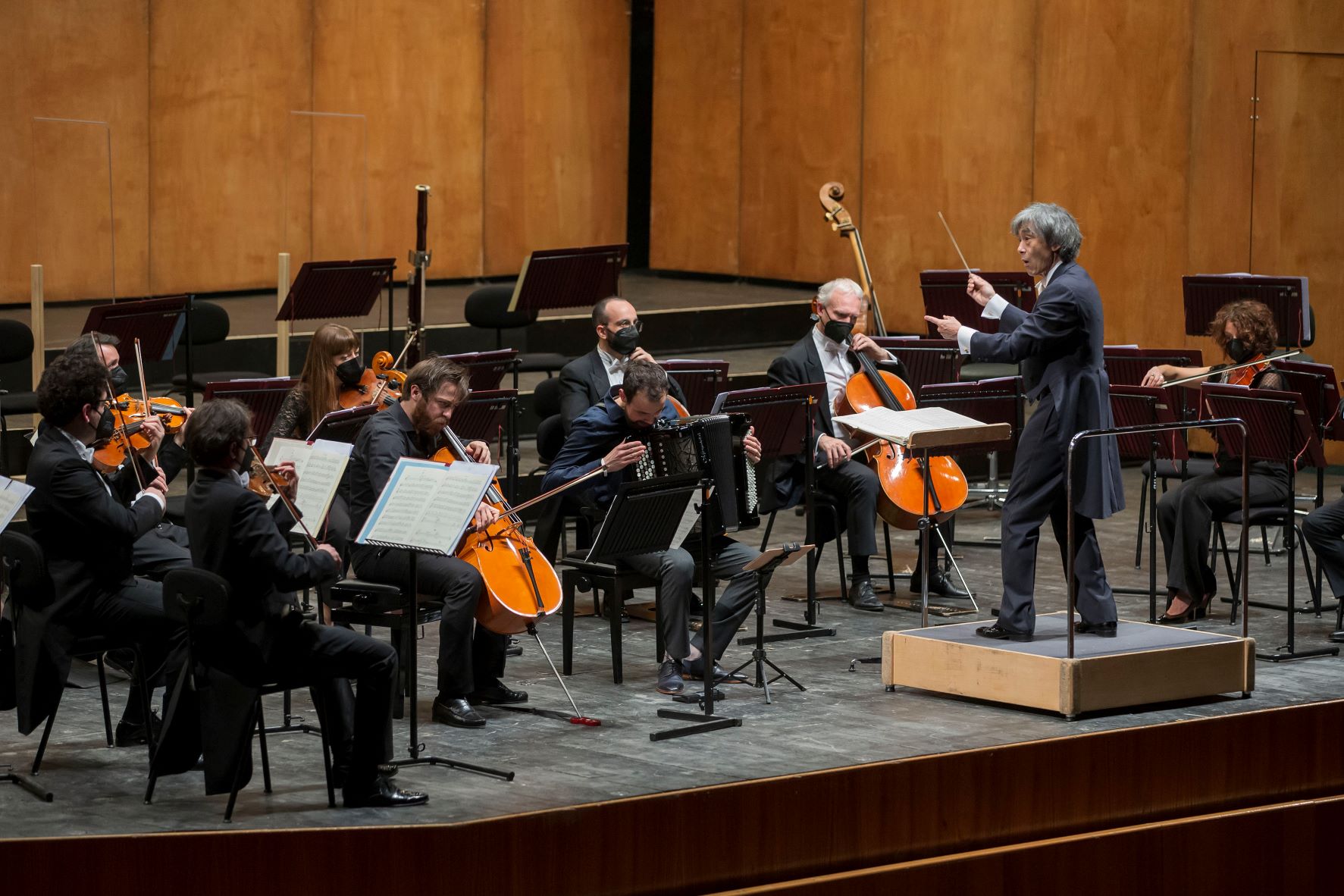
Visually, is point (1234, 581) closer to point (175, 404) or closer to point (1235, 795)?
point (1235, 795)

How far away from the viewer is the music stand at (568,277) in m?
7.91

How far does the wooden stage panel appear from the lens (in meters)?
5.30

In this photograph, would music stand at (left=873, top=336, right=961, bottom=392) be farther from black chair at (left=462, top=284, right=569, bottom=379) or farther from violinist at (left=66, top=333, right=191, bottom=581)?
violinist at (left=66, top=333, right=191, bottom=581)

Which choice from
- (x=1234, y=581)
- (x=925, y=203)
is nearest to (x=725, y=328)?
(x=925, y=203)

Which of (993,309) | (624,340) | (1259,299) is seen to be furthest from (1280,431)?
(624,340)

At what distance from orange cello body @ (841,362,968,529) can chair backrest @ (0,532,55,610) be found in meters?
2.98

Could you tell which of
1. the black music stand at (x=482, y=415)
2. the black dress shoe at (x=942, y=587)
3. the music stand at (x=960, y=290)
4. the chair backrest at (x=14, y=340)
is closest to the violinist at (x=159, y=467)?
the black music stand at (x=482, y=415)

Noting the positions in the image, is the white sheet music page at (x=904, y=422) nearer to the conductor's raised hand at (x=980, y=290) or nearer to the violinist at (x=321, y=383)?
the conductor's raised hand at (x=980, y=290)

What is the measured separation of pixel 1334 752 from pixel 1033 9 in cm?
570

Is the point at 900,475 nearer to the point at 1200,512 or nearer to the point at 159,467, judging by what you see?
the point at 1200,512

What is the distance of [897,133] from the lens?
35.6 feet

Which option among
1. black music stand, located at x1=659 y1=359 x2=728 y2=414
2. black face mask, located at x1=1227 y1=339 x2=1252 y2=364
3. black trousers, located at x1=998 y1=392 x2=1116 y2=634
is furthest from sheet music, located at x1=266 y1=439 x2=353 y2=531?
black face mask, located at x1=1227 y1=339 x2=1252 y2=364

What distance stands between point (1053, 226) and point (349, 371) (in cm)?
227

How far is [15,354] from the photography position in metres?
7.60
